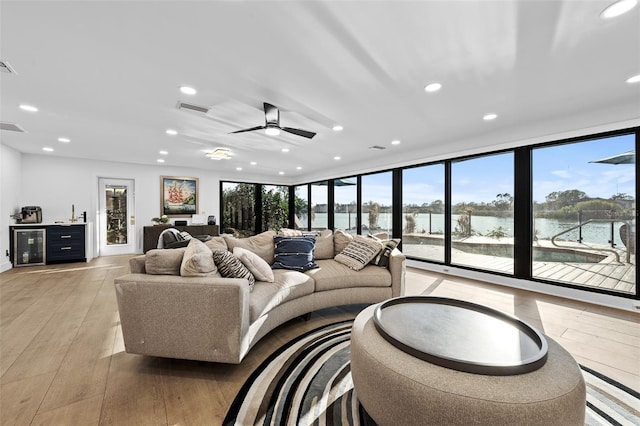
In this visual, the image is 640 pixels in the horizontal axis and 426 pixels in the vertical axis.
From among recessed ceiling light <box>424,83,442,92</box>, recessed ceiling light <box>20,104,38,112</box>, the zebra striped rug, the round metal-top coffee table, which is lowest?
the zebra striped rug

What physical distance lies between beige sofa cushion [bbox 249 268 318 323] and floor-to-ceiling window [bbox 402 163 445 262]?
360cm

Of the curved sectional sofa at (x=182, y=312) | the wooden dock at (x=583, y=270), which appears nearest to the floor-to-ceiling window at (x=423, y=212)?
the wooden dock at (x=583, y=270)

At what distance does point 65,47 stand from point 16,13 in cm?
36

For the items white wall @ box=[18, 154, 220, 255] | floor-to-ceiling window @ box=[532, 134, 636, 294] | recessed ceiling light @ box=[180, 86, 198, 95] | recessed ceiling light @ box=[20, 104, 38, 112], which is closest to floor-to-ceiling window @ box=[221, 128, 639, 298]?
floor-to-ceiling window @ box=[532, 134, 636, 294]

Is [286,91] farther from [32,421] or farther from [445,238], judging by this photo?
[445,238]

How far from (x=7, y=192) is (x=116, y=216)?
2.04 m

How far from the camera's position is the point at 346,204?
7.80 meters

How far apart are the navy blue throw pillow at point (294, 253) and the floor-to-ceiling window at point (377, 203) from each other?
137 inches

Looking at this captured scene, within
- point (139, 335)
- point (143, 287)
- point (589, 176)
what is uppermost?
point (589, 176)

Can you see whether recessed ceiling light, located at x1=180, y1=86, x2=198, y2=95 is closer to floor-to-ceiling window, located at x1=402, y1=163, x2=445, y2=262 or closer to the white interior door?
floor-to-ceiling window, located at x1=402, y1=163, x2=445, y2=262

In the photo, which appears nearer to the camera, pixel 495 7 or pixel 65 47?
pixel 495 7

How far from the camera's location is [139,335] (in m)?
1.92

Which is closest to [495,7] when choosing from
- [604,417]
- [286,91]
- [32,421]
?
[286,91]

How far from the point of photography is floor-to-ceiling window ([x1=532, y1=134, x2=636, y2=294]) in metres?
3.35
